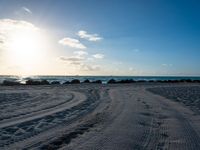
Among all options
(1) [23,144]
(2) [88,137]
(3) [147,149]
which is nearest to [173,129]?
(3) [147,149]

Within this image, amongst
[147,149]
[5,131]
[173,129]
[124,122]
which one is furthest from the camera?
[124,122]

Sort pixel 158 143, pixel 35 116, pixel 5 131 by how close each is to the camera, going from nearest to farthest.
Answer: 1. pixel 158 143
2. pixel 5 131
3. pixel 35 116

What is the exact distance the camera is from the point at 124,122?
753 centimetres

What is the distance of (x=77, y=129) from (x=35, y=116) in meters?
2.58

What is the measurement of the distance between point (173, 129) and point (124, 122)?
1591mm

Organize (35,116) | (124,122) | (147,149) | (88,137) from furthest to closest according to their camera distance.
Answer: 1. (35,116)
2. (124,122)
3. (88,137)
4. (147,149)

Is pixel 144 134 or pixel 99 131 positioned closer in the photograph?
pixel 144 134

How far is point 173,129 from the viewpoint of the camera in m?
6.70

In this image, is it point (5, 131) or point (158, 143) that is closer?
point (158, 143)

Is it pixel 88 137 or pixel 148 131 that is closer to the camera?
pixel 88 137

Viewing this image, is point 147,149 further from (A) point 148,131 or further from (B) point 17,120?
(B) point 17,120

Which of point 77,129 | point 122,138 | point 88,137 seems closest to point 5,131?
point 77,129

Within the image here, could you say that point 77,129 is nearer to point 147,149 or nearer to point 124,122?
point 124,122

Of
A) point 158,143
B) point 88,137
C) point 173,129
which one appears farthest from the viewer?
point 173,129
